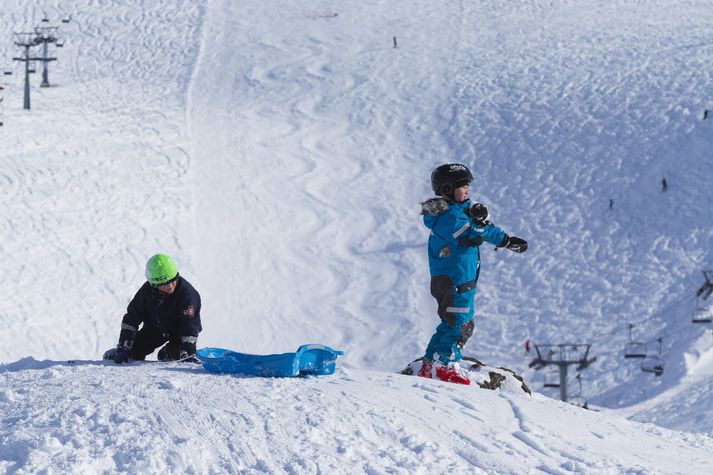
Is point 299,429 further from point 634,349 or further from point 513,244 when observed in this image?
point 634,349

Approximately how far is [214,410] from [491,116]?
2783 centimetres

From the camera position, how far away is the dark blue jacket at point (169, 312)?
8633mm

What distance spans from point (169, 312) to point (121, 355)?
1.63ft

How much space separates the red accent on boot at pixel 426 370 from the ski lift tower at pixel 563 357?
1446 cm

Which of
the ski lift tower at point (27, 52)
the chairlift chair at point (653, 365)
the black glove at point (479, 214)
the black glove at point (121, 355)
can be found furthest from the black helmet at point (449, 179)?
the ski lift tower at point (27, 52)

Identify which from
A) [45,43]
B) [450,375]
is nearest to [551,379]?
[450,375]

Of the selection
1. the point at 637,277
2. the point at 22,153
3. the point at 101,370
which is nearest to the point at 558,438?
the point at 101,370

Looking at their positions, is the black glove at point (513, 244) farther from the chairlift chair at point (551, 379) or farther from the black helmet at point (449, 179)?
the chairlift chair at point (551, 379)

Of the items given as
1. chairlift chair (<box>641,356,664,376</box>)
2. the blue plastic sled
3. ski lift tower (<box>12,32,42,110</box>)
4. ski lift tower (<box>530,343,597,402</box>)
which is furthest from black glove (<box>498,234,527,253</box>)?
ski lift tower (<box>12,32,42,110</box>)

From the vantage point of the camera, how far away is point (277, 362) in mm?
7555

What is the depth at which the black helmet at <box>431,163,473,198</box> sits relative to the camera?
27.2 ft

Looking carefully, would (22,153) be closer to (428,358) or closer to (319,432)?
(428,358)

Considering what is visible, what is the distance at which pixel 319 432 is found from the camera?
6.24 m

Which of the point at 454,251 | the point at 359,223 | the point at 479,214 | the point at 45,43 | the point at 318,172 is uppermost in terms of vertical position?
the point at 45,43
